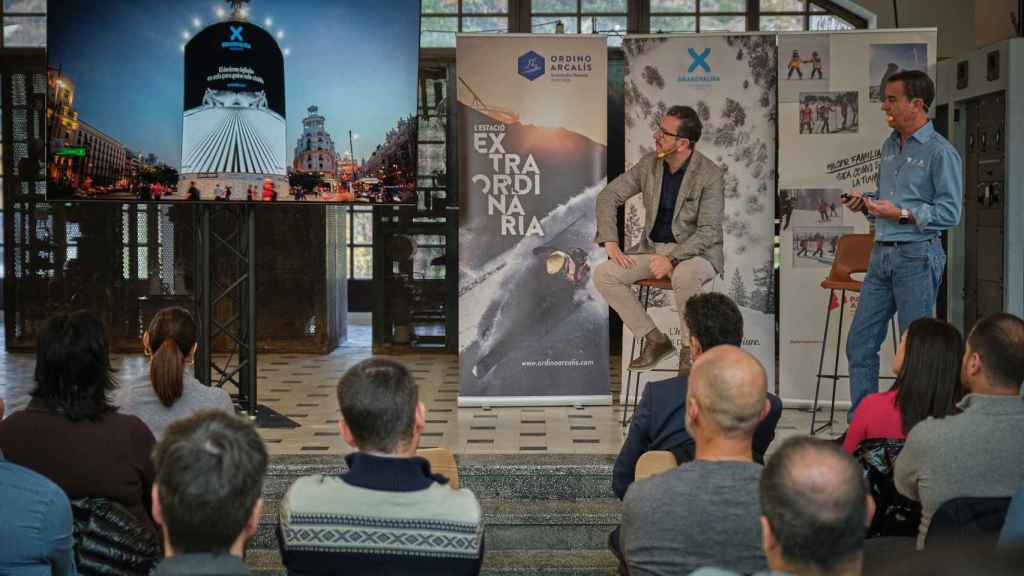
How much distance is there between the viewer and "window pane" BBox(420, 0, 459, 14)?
35.3 ft

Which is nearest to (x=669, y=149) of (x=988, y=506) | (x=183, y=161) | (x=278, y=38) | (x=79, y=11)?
(x=278, y=38)

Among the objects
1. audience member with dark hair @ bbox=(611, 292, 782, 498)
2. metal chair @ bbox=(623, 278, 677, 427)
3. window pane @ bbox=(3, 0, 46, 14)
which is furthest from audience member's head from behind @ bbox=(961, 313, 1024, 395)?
window pane @ bbox=(3, 0, 46, 14)

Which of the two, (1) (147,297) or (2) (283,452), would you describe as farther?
(1) (147,297)

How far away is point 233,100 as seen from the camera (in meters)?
6.72

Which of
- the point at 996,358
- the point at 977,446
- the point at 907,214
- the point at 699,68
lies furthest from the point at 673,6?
the point at 977,446

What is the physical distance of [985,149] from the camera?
9.77m

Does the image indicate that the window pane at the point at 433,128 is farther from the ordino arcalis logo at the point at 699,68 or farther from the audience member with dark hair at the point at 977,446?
the audience member with dark hair at the point at 977,446

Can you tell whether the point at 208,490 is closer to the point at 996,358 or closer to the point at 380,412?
the point at 380,412

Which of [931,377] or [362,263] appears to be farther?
[362,263]

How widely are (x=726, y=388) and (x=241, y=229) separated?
4.43 meters

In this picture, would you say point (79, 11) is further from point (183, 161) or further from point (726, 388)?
point (726, 388)

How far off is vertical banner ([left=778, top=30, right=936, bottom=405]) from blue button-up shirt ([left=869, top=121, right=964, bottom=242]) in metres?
1.44

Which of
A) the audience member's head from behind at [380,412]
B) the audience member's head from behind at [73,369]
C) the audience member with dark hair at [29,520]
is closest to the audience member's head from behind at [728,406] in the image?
the audience member's head from behind at [380,412]

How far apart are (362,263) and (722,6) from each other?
5181 mm
